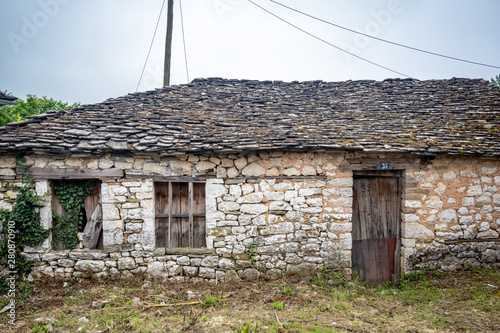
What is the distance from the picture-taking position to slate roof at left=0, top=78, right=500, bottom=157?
4887mm

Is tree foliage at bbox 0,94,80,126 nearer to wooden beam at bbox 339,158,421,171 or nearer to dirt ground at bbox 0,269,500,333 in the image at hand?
dirt ground at bbox 0,269,500,333

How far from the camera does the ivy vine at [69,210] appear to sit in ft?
16.6

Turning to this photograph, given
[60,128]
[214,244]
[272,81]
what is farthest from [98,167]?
[272,81]

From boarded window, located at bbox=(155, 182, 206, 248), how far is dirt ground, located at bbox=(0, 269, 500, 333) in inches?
33.4

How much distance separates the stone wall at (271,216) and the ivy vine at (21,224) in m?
0.15

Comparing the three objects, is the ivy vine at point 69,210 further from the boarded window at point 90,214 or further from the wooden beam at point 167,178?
the wooden beam at point 167,178

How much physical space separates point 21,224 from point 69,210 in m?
0.80

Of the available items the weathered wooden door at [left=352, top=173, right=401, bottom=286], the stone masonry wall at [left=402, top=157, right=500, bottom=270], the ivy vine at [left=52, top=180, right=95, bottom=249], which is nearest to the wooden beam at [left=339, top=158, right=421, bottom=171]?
the stone masonry wall at [left=402, top=157, right=500, bottom=270]

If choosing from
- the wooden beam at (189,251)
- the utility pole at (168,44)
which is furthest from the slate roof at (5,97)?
the wooden beam at (189,251)

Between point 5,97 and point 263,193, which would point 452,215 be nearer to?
point 263,193

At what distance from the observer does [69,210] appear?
508 centimetres

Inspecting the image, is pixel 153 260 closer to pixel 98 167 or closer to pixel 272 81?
pixel 98 167

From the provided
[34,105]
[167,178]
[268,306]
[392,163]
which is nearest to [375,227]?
[392,163]

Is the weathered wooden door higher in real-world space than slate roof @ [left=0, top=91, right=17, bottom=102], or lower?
lower
